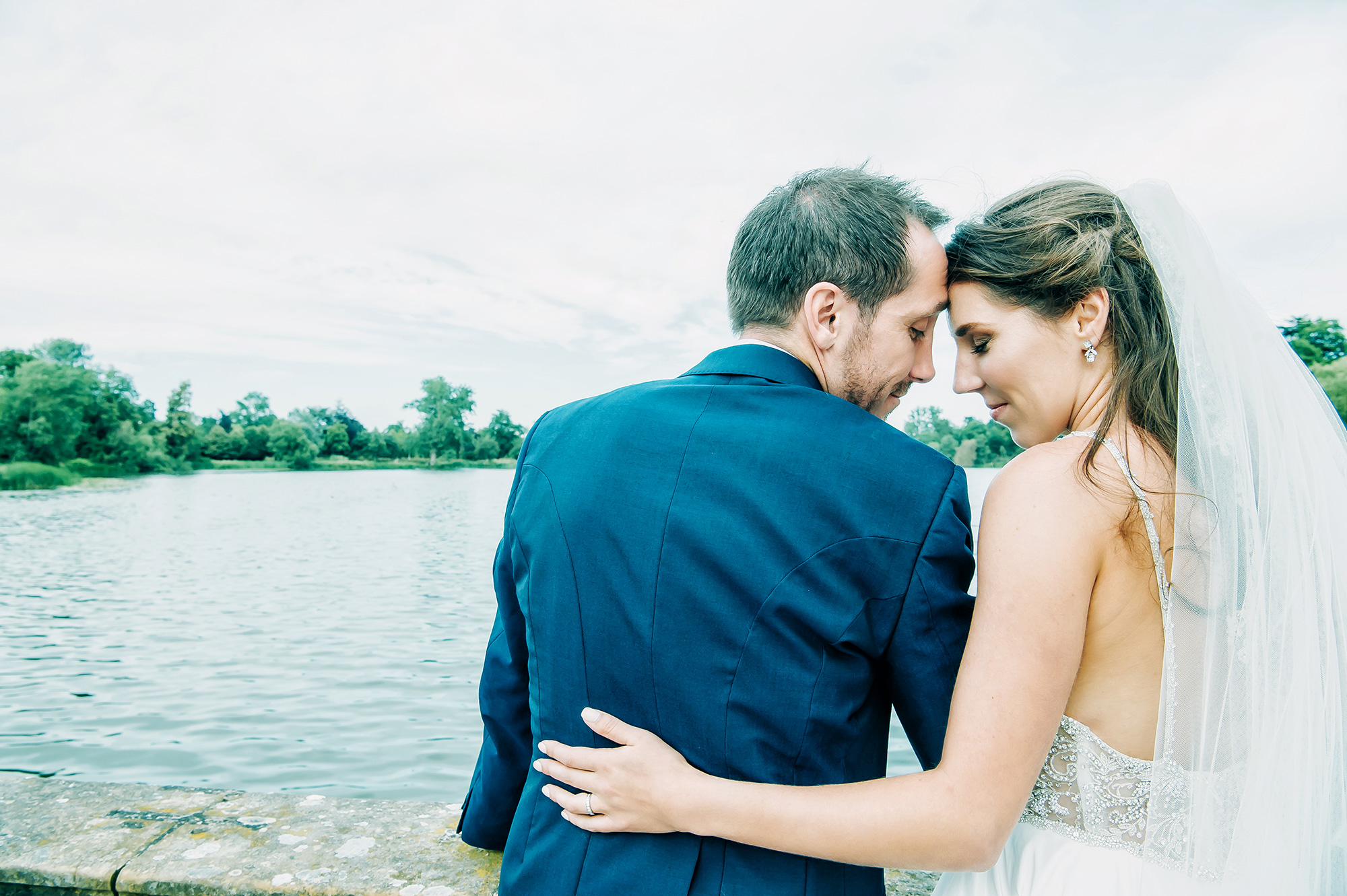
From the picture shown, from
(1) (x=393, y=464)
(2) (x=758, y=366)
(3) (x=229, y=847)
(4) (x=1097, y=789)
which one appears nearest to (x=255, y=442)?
(1) (x=393, y=464)

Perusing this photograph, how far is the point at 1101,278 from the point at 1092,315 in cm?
7

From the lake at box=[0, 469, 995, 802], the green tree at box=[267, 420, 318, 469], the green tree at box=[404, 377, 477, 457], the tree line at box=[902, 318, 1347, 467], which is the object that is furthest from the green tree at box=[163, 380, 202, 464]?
the tree line at box=[902, 318, 1347, 467]

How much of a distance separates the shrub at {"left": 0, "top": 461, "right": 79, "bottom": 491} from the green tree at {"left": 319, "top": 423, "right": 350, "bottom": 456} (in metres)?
32.8

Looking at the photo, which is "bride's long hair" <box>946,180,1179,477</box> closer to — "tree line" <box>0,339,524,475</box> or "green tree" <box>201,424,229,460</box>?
"tree line" <box>0,339,524,475</box>

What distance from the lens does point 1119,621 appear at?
4.18 ft

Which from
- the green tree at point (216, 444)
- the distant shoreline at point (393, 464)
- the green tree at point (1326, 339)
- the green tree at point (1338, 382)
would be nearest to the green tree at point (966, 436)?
the green tree at point (1338, 382)

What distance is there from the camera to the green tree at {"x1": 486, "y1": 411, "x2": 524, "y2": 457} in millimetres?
80875

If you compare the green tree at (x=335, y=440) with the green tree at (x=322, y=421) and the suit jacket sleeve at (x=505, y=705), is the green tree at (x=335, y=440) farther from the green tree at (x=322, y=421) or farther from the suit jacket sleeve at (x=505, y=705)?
the suit jacket sleeve at (x=505, y=705)

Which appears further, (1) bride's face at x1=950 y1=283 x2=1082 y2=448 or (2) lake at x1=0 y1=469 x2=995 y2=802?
(2) lake at x1=0 y1=469 x2=995 y2=802

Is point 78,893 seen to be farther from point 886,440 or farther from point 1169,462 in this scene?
point 1169,462

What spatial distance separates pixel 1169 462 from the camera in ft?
4.42

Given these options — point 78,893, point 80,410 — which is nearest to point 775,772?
point 78,893

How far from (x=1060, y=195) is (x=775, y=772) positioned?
1215 mm

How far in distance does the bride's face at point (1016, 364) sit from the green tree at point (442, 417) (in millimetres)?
88019
